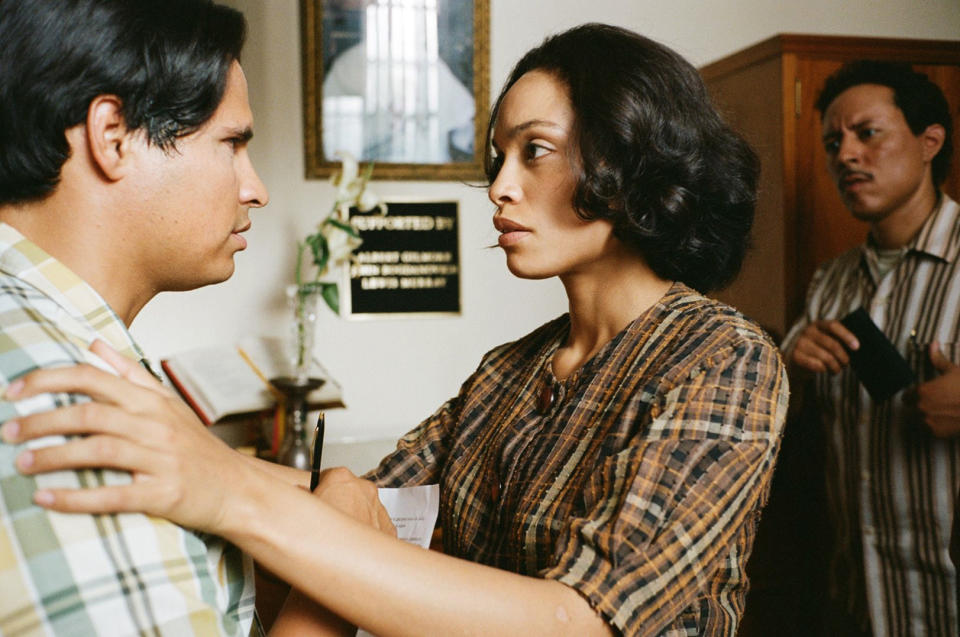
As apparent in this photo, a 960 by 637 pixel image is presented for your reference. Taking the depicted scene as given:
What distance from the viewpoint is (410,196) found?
8.89ft

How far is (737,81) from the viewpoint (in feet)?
8.48

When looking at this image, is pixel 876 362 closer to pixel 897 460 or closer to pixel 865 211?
pixel 897 460

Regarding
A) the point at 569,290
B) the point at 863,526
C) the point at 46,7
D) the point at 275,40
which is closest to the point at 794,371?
the point at 863,526

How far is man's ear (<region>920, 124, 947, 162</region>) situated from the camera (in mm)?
2320

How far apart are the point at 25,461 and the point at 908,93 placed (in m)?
2.41

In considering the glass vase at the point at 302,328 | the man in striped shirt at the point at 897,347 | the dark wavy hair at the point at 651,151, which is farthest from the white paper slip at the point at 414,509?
the man in striped shirt at the point at 897,347

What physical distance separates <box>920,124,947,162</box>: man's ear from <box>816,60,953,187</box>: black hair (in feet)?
0.05

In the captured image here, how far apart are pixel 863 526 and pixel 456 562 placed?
65.0 inches

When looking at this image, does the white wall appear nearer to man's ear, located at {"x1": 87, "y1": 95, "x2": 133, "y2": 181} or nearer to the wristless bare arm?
man's ear, located at {"x1": 87, "y1": 95, "x2": 133, "y2": 181}

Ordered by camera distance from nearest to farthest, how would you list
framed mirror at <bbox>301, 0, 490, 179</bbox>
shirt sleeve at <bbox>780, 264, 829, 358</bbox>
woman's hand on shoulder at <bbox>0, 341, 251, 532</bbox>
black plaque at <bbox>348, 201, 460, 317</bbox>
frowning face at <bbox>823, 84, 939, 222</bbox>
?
woman's hand on shoulder at <bbox>0, 341, 251, 532</bbox> < frowning face at <bbox>823, 84, 939, 222</bbox> < shirt sleeve at <bbox>780, 264, 829, 358</bbox> < framed mirror at <bbox>301, 0, 490, 179</bbox> < black plaque at <bbox>348, 201, 460, 317</bbox>

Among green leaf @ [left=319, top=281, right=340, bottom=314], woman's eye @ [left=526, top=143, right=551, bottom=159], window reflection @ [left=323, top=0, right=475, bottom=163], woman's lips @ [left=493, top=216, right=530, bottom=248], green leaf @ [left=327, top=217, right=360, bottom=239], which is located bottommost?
green leaf @ [left=319, top=281, right=340, bottom=314]

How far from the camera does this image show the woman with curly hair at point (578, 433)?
80 centimetres

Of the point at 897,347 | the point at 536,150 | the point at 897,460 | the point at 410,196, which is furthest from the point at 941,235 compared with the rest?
the point at 410,196

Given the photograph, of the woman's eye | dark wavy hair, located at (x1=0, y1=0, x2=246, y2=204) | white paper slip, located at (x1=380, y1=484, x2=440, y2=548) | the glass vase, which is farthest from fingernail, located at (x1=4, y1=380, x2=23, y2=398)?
the glass vase
